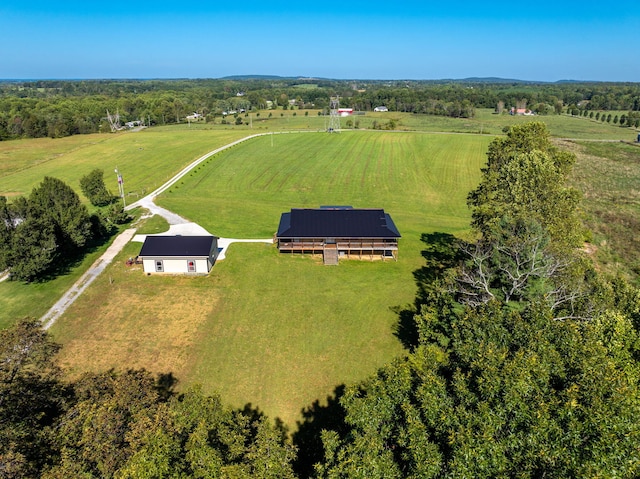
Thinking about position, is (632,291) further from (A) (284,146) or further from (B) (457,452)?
(A) (284,146)

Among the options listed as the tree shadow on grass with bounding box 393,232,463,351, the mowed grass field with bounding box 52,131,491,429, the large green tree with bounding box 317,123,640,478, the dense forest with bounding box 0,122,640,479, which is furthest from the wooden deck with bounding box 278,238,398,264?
the dense forest with bounding box 0,122,640,479

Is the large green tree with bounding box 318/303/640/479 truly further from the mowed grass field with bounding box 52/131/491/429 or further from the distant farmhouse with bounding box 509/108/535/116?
the distant farmhouse with bounding box 509/108/535/116

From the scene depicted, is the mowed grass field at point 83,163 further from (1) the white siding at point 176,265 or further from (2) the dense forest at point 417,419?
(2) the dense forest at point 417,419

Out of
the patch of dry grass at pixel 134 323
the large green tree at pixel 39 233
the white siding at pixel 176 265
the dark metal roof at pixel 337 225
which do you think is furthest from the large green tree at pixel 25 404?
the dark metal roof at pixel 337 225

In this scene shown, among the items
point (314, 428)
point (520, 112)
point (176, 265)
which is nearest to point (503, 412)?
point (314, 428)

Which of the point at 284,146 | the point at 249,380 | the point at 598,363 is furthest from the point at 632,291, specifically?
the point at 284,146
